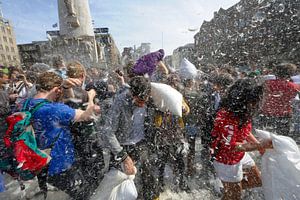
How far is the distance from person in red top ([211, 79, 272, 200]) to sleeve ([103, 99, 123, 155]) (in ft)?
3.31

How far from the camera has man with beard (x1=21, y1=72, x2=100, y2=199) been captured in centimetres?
188

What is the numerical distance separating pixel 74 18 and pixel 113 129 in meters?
12.3

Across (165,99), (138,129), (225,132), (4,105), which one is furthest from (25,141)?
(225,132)

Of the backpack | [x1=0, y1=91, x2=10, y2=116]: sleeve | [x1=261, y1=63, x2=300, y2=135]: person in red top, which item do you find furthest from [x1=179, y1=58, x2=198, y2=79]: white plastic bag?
[x1=0, y1=91, x2=10, y2=116]: sleeve

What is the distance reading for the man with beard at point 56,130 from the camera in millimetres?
1877

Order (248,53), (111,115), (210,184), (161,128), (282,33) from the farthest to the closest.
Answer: (248,53), (282,33), (210,184), (161,128), (111,115)

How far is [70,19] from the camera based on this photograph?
495 inches

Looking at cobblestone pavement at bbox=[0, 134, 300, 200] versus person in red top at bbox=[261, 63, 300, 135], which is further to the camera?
person in red top at bbox=[261, 63, 300, 135]

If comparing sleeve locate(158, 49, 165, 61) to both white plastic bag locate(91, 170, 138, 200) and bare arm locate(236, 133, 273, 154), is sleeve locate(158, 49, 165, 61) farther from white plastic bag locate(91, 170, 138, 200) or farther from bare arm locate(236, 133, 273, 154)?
white plastic bag locate(91, 170, 138, 200)

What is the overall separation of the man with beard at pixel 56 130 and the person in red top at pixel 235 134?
51.8 inches

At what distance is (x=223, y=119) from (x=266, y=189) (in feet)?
2.37

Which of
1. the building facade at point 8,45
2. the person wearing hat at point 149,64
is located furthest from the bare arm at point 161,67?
the building facade at point 8,45

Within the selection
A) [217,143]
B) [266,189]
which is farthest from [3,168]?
[266,189]

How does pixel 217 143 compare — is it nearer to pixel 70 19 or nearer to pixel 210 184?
pixel 210 184
